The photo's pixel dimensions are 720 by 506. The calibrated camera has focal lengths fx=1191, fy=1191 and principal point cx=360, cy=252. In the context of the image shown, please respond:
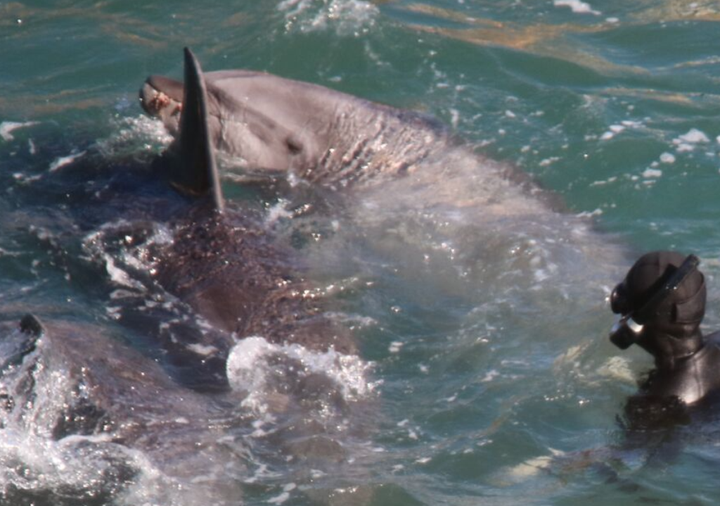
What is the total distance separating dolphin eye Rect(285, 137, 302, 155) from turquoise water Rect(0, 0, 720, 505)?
38 centimetres

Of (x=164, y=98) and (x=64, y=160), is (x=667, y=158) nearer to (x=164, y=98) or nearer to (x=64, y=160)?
(x=164, y=98)

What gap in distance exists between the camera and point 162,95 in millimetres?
7320

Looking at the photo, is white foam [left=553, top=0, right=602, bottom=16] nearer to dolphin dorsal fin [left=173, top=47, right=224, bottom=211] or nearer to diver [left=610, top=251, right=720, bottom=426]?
dolphin dorsal fin [left=173, top=47, right=224, bottom=211]

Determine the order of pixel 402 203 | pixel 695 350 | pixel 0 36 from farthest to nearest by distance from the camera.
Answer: pixel 0 36, pixel 402 203, pixel 695 350

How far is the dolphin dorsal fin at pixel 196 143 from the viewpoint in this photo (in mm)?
6309

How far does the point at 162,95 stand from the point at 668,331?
356 centimetres

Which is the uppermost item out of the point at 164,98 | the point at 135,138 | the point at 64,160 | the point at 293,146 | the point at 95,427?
the point at 164,98

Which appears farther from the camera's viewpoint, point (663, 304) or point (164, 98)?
point (164, 98)

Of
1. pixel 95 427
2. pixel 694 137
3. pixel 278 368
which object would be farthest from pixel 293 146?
pixel 694 137

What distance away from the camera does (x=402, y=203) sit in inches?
292

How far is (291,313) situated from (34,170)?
262cm

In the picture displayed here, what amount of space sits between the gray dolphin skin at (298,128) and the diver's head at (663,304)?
2.60 metres

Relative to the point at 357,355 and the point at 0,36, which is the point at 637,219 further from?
the point at 0,36

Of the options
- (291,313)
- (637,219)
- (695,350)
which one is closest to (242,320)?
(291,313)
